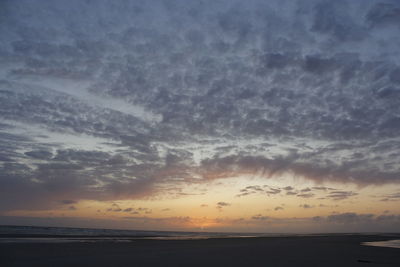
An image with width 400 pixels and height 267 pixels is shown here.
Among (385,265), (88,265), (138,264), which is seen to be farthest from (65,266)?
(385,265)

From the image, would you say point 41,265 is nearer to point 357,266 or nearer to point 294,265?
point 294,265

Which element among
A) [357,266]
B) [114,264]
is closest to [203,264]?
[114,264]

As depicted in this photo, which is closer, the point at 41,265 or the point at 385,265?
the point at 41,265

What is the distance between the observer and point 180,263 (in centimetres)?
2117

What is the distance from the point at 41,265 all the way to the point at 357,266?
19681 mm

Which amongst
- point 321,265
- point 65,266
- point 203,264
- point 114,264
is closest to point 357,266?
point 321,265

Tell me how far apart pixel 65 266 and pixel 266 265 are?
1244 cm

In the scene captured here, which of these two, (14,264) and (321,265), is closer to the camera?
(14,264)

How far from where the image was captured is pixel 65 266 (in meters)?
18.9

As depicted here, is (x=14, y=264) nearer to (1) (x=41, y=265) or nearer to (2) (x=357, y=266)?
(1) (x=41, y=265)

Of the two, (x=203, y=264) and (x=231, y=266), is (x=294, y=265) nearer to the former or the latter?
(x=231, y=266)

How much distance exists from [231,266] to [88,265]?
8.82 m

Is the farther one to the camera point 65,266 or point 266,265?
point 266,265

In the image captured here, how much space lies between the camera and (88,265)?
19.4 meters
